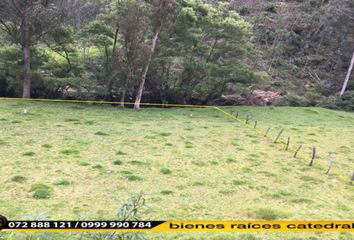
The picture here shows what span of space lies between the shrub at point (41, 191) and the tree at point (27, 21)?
1178cm

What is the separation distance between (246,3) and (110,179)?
34488 mm

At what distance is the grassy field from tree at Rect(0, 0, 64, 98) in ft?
8.72

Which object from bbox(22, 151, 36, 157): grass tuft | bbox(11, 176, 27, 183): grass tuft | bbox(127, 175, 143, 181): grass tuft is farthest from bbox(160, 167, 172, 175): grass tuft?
bbox(22, 151, 36, 157): grass tuft

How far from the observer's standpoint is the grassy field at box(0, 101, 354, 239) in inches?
274

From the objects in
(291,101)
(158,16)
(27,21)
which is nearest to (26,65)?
(27,21)

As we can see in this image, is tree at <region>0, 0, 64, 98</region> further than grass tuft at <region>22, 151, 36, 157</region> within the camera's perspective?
Yes

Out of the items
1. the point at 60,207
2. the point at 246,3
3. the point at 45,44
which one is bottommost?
the point at 60,207

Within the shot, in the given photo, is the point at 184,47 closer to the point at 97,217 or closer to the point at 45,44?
the point at 45,44

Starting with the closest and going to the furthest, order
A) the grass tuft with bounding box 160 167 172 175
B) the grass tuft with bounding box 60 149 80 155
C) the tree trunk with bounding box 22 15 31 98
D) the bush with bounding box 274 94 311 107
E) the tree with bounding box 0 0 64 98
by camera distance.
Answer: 1. the grass tuft with bounding box 160 167 172 175
2. the grass tuft with bounding box 60 149 80 155
3. the tree with bounding box 0 0 64 98
4. the tree trunk with bounding box 22 15 31 98
5. the bush with bounding box 274 94 311 107

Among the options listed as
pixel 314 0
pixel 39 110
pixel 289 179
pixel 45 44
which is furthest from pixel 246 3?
pixel 289 179

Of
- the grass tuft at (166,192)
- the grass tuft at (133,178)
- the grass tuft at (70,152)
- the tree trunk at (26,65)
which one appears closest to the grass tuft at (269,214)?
the grass tuft at (166,192)

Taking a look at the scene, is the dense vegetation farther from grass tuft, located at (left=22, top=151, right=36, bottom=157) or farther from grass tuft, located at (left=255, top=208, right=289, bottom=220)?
grass tuft, located at (left=255, top=208, right=289, bottom=220)

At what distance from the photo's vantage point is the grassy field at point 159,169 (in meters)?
6.95

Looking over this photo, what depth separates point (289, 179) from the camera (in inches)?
386
